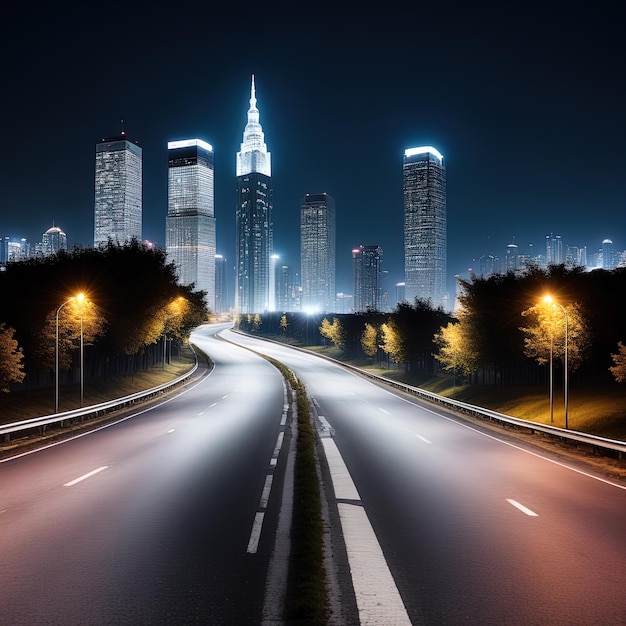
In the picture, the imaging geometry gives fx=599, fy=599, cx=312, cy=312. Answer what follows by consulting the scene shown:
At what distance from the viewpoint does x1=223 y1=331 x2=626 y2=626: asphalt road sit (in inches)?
285

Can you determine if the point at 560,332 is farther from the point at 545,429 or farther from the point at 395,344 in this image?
the point at 395,344

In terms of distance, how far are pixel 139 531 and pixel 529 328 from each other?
1337 inches

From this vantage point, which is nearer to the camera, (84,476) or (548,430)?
(84,476)

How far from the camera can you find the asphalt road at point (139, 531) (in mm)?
7098

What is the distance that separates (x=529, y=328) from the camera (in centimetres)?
3947

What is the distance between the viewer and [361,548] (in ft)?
31.8

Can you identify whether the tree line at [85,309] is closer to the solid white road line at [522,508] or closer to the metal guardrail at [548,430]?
the metal guardrail at [548,430]

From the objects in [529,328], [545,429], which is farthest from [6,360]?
[529,328]

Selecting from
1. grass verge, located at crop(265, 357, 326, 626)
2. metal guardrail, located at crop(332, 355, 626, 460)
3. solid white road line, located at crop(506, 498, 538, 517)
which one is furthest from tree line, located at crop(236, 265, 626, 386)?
grass verge, located at crop(265, 357, 326, 626)

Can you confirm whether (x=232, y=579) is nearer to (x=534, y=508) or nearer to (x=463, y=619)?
(x=463, y=619)

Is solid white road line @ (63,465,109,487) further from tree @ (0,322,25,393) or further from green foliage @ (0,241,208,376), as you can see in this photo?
green foliage @ (0,241,208,376)

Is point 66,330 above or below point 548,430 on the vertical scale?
above

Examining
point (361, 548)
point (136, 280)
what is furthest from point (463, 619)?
point (136, 280)

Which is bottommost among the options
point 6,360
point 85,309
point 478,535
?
point 478,535
